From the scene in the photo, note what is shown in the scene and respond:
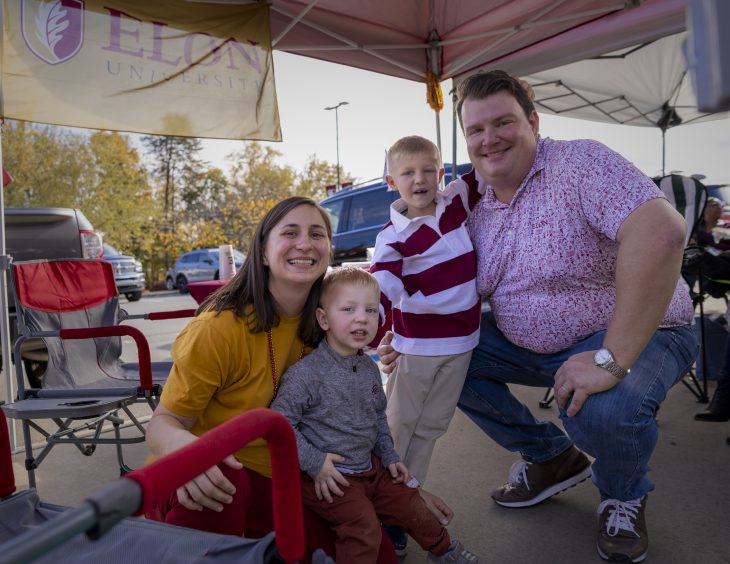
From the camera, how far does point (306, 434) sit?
1720 millimetres

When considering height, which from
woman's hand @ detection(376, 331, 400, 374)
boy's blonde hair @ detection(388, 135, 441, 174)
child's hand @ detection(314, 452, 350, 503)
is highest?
boy's blonde hair @ detection(388, 135, 441, 174)

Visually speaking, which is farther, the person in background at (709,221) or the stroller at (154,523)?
the person in background at (709,221)

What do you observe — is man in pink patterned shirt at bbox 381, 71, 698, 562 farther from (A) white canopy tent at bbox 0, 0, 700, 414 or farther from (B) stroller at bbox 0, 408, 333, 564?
(A) white canopy tent at bbox 0, 0, 700, 414

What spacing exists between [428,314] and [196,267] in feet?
59.3

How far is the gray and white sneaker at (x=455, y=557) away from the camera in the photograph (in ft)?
5.88

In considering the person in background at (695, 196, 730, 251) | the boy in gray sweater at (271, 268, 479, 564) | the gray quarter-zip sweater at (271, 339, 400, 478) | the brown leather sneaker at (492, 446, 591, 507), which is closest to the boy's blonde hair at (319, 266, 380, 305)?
the boy in gray sweater at (271, 268, 479, 564)

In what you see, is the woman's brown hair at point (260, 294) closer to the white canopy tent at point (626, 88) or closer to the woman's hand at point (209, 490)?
the woman's hand at point (209, 490)

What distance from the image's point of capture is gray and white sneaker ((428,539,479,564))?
1791 millimetres

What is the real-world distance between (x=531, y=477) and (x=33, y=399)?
2406 mm

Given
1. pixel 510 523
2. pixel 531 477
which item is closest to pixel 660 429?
pixel 531 477

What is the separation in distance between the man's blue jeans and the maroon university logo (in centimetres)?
302

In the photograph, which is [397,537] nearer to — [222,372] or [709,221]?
[222,372]

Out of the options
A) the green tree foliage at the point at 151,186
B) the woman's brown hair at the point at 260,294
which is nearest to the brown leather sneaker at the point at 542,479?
the woman's brown hair at the point at 260,294

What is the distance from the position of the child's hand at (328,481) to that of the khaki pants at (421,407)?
698mm
